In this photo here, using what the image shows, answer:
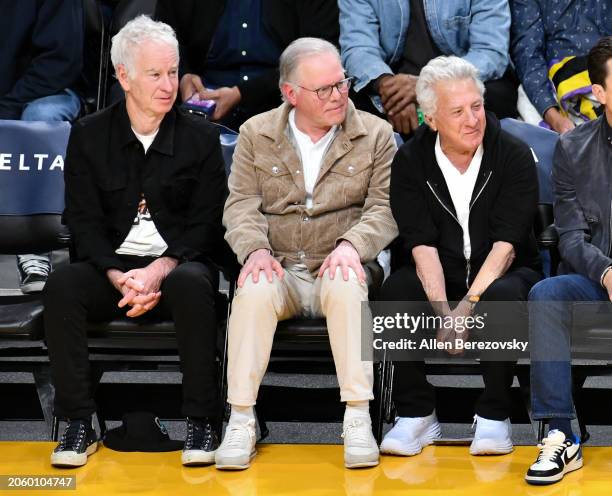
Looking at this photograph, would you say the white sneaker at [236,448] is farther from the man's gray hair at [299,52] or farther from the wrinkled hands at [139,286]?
the man's gray hair at [299,52]

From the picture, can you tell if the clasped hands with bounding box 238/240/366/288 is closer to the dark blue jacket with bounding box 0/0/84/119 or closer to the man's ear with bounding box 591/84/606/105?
the man's ear with bounding box 591/84/606/105

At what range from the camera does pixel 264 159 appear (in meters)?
4.15

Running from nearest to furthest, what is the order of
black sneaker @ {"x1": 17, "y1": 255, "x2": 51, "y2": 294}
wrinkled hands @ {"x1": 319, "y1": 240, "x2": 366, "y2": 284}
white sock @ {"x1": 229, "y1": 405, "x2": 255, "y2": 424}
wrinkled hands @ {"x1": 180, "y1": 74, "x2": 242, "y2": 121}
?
white sock @ {"x1": 229, "y1": 405, "x2": 255, "y2": 424} → wrinkled hands @ {"x1": 319, "y1": 240, "x2": 366, "y2": 284} → black sneaker @ {"x1": 17, "y1": 255, "x2": 51, "y2": 294} → wrinkled hands @ {"x1": 180, "y1": 74, "x2": 242, "y2": 121}

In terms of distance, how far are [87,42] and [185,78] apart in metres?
0.58

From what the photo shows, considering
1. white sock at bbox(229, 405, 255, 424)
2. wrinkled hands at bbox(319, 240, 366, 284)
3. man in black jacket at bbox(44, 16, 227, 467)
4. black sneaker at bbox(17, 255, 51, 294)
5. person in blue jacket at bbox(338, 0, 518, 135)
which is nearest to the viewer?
white sock at bbox(229, 405, 255, 424)

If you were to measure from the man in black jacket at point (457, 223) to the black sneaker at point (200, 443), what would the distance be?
1.94 ft

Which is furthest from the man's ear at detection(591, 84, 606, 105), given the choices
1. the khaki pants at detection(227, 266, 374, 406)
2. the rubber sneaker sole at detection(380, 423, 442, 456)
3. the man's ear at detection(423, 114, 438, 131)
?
the rubber sneaker sole at detection(380, 423, 442, 456)

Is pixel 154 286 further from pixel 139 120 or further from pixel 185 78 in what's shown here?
pixel 185 78

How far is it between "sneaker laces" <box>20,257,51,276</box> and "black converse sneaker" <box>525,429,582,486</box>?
221cm

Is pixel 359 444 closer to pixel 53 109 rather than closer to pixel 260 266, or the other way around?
pixel 260 266

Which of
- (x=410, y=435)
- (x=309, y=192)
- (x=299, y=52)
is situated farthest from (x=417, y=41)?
(x=410, y=435)

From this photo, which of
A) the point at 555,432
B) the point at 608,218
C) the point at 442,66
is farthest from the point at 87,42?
the point at 555,432

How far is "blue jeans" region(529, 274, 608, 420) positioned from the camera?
3.61m

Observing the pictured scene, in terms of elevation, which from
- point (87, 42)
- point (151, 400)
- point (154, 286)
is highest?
point (87, 42)
